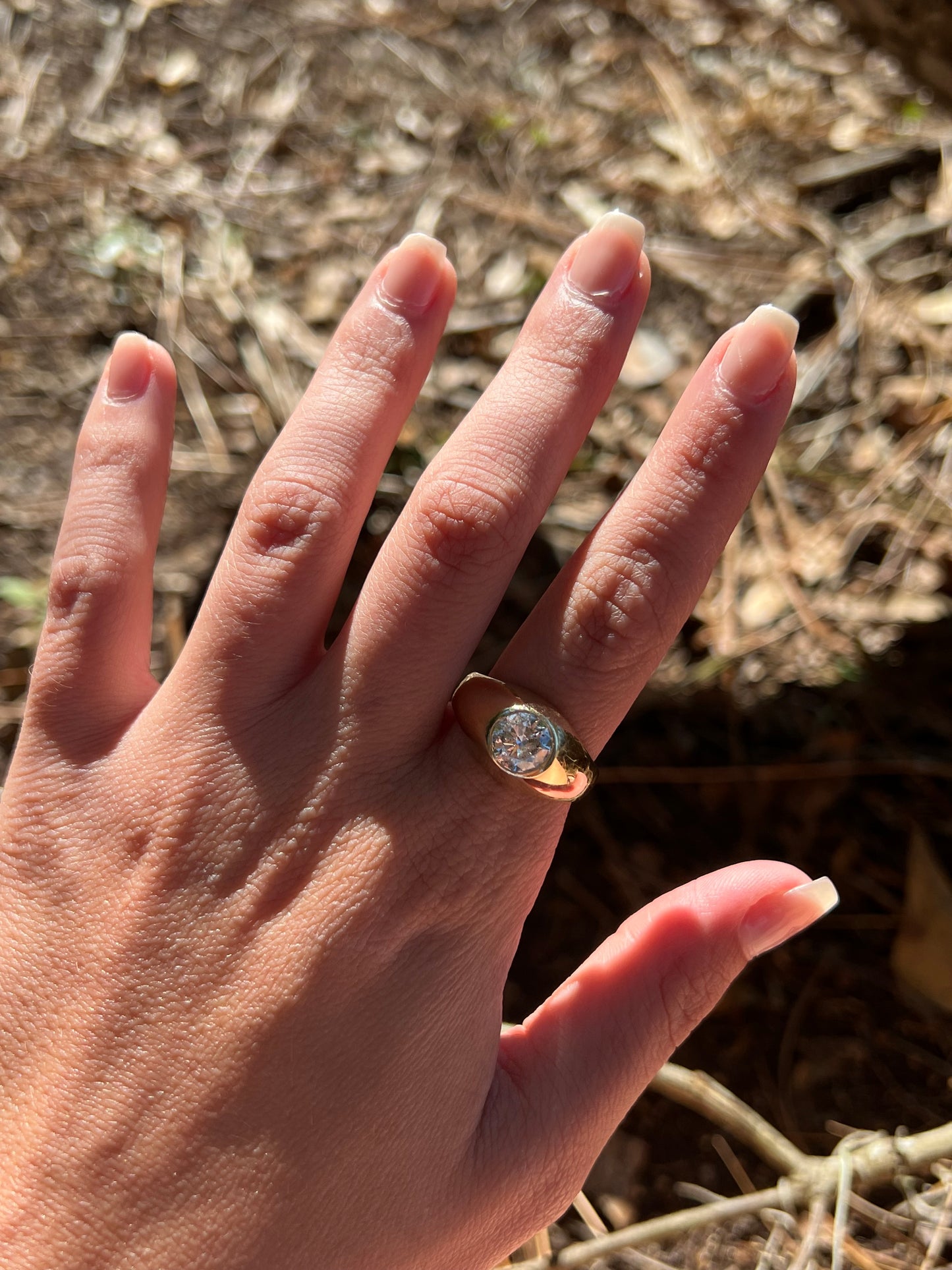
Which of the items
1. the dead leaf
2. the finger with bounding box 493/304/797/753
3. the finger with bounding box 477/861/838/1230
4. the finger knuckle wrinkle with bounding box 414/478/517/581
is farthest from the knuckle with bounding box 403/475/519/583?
the dead leaf

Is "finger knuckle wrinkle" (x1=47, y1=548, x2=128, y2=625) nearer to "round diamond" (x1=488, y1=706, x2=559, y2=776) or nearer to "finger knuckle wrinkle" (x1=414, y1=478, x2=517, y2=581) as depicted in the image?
"finger knuckle wrinkle" (x1=414, y1=478, x2=517, y2=581)

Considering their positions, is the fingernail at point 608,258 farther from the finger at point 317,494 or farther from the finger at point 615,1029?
the finger at point 615,1029

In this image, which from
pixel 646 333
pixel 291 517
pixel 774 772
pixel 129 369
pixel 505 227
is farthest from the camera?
pixel 505 227

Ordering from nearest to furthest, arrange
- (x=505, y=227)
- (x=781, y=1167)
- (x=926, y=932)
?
(x=781, y=1167)
(x=926, y=932)
(x=505, y=227)

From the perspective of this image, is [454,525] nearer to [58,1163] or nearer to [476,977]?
[476,977]

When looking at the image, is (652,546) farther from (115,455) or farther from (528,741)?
(115,455)

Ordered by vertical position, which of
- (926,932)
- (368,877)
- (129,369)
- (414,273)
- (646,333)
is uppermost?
(414,273)

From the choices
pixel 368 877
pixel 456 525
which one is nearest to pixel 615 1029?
pixel 368 877

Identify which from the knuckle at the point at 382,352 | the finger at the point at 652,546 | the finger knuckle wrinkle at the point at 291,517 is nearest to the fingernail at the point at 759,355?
the finger at the point at 652,546
